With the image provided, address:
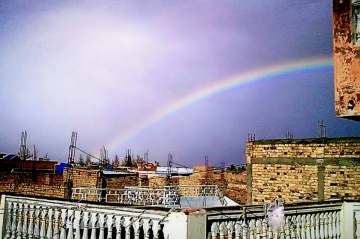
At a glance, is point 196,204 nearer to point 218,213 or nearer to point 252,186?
point 252,186

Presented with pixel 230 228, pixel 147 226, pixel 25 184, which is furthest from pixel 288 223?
pixel 25 184

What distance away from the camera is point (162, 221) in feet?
12.3

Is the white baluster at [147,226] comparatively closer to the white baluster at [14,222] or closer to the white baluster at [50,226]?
the white baluster at [50,226]

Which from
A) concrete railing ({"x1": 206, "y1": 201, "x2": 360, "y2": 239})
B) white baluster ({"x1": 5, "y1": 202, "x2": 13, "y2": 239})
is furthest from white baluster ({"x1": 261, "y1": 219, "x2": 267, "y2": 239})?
white baluster ({"x1": 5, "y1": 202, "x2": 13, "y2": 239})

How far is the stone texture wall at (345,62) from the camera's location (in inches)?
239

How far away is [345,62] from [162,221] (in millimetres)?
5201

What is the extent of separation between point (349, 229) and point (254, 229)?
263 centimetres

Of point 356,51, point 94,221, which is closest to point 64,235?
point 94,221

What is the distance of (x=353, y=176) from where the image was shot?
8008 millimetres

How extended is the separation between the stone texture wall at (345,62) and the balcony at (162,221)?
202cm

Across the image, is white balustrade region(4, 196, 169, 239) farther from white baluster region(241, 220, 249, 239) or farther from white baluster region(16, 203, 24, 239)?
white baluster region(241, 220, 249, 239)

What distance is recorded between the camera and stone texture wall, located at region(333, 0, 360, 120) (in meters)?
6.08

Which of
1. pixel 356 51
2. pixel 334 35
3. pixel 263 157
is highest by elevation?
pixel 334 35

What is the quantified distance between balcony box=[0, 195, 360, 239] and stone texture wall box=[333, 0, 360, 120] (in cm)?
202
